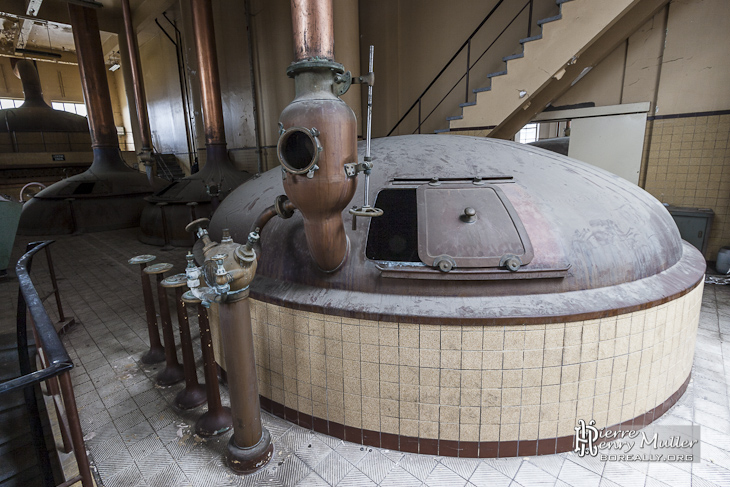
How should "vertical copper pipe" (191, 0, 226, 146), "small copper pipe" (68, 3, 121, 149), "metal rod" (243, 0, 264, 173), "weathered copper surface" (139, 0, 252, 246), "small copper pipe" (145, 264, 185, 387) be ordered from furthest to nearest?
"small copper pipe" (68, 3, 121, 149) < "metal rod" (243, 0, 264, 173) < "weathered copper surface" (139, 0, 252, 246) < "vertical copper pipe" (191, 0, 226, 146) < "small copper pipe" (145, 264, 185, 387)

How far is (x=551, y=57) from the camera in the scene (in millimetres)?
5562

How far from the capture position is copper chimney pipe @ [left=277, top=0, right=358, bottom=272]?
2023mm

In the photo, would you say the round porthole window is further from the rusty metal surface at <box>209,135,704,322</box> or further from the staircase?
the staircase

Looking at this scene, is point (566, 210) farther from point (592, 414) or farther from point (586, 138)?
point (586, 138)

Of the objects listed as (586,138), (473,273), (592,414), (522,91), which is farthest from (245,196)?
(586,138)

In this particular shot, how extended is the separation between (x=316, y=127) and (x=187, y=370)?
7.38ft

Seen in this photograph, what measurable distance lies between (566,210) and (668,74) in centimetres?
503

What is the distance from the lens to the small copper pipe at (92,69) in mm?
10164

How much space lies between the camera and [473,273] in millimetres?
2312

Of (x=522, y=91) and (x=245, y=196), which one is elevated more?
(x=522, y=91)

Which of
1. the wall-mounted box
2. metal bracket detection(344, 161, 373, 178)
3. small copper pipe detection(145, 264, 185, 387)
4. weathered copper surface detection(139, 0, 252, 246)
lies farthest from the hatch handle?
weathered copper surface detection(139, 0, 252, 246)

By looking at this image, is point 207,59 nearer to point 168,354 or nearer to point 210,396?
point 168,354

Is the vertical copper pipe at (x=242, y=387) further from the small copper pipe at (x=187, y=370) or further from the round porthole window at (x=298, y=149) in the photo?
the round porthole window at (x=298, y=149)

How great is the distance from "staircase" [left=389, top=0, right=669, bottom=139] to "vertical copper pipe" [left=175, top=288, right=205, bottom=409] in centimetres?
535
